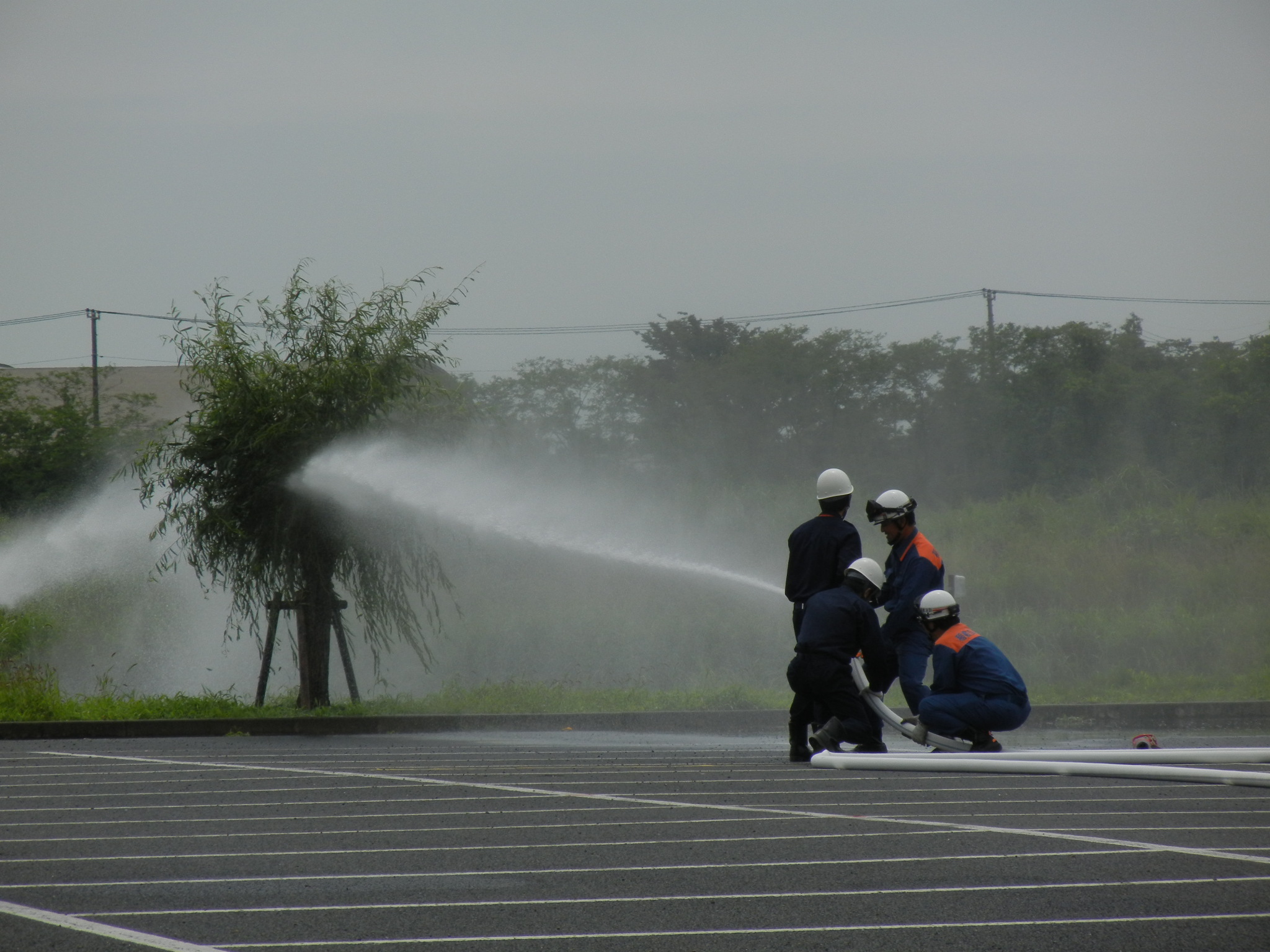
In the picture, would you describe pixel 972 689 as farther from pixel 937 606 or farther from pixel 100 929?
pixel 100 929

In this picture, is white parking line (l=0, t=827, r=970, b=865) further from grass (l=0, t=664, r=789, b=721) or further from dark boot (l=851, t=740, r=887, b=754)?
grass (l=0, t=664, r=789, b=721)

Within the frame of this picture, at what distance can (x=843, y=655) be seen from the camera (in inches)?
331

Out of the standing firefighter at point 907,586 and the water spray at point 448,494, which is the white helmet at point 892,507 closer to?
the standing firefighter at point 907,586

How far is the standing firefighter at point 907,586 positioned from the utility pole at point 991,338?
1270 inches

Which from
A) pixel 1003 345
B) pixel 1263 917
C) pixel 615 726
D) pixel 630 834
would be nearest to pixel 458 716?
pixel 615 726

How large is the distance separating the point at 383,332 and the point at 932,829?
10.5 m

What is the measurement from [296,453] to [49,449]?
2340 centimetres

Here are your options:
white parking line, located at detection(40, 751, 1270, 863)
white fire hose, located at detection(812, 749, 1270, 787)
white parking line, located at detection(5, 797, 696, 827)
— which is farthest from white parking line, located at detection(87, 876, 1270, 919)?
white fire hose, located at detection(812, 749, 1270, 787)

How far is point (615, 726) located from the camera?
14.2 metres

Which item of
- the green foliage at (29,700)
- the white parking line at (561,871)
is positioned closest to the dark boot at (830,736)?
the white parking line at (561,871)

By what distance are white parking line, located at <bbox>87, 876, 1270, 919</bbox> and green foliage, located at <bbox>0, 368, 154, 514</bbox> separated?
30.3 metres

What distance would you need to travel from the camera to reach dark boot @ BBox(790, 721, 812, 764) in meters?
8.85

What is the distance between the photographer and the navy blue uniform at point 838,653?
8.41m

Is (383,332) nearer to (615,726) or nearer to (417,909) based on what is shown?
(615,726)
